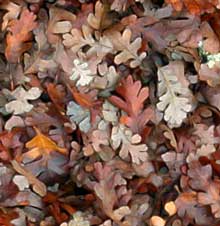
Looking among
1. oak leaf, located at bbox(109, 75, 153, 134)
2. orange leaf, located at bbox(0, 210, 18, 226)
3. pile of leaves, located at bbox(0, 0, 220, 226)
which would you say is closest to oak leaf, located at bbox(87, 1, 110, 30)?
pile of leaves, located at bbox(0, 0, 220, 226)

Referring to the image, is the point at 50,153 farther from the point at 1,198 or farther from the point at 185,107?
the point at 185,107

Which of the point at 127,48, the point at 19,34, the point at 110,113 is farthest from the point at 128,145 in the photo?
the point at 19,34

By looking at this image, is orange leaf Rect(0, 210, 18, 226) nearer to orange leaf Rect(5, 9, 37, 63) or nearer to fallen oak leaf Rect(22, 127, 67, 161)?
fallen oak leaf Rect(22, 127, 67, 161)

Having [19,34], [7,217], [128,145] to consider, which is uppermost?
[19,34]

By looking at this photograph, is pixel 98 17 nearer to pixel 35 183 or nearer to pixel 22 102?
pixel 22 102

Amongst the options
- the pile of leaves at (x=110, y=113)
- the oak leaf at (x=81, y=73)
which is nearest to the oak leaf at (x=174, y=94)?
the pile of leaves at (x=110, y=113)

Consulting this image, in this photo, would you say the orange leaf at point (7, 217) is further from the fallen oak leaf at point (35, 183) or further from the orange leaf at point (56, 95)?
the orange leaf at point (56, 95)
